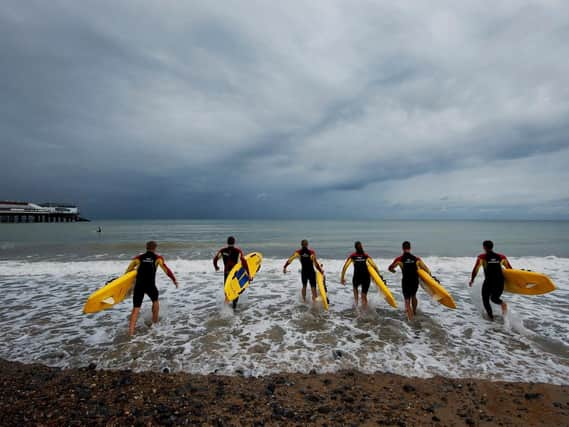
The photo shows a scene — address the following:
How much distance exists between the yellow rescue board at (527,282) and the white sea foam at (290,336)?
2.34ft

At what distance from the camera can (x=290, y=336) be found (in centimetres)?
599

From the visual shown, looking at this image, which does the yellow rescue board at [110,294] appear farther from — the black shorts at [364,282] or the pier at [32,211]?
the pier at [32,211]

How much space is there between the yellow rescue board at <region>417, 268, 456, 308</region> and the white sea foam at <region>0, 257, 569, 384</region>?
539 millimetres

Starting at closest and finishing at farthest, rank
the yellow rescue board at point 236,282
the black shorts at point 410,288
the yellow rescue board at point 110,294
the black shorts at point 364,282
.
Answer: the yellow rescue board at point 110,294 → the black shorts at point 410,288 → the yellow rescue board at point 236,282 → the black shorts at point 364,282

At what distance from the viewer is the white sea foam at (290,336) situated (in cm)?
476

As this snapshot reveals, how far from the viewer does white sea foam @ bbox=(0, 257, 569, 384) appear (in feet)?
15.6

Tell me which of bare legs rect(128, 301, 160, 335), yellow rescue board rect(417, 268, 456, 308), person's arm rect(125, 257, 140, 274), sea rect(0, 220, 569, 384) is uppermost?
person's arm rect(125, 257, 140, 274)

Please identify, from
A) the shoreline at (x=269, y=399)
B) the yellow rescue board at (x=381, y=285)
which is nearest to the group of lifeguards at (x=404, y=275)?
the yellow rescue board at (x=381, y=285)

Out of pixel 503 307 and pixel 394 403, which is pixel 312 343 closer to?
pixel 394 403

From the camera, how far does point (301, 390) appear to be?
13.0ft

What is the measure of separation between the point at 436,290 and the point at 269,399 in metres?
5.06

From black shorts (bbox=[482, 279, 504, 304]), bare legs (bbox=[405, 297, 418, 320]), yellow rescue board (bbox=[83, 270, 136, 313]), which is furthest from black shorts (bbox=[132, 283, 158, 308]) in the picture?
black shorts (bbox=[482, 279, 504, 304])

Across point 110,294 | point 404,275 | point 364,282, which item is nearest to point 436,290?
point 404,275

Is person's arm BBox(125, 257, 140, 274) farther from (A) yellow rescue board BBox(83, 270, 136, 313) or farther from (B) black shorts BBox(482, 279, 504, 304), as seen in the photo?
(B) black shorts BBox(482, 279, 504, 304)
